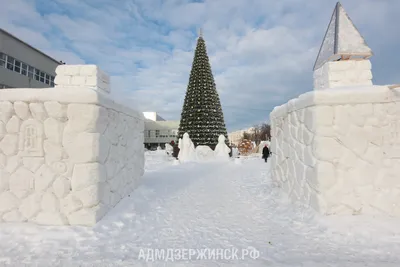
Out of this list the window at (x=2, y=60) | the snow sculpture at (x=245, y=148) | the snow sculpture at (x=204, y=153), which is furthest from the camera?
the snow sculpture at (x=245, y=148)

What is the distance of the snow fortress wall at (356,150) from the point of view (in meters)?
3.93

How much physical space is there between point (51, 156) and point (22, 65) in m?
27.2

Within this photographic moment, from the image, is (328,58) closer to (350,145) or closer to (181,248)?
(350,145)

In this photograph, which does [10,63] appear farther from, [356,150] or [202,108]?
[356,150]

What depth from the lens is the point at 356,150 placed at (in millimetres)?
3996

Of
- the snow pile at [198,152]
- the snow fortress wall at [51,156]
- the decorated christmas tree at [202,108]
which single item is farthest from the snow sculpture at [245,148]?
the snow fortress wall at [51,156]

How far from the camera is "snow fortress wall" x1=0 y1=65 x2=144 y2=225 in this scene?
3.78 metres

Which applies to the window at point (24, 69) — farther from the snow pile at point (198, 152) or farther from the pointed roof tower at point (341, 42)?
the pointed roof tower at point (341, 42)

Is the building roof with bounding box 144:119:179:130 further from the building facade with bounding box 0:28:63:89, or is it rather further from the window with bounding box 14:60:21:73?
the window with bounding box 14:60:21:73

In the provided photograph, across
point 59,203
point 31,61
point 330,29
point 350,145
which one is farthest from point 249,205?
point 31,61

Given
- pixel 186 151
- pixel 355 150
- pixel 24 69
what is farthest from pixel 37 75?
pixel 355 150

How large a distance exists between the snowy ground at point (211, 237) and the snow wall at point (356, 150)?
0.32m

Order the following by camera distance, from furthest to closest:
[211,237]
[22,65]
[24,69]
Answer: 1. [24,69]
2. [22,65]
3. [211,237]

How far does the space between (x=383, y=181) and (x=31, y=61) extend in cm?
3165
